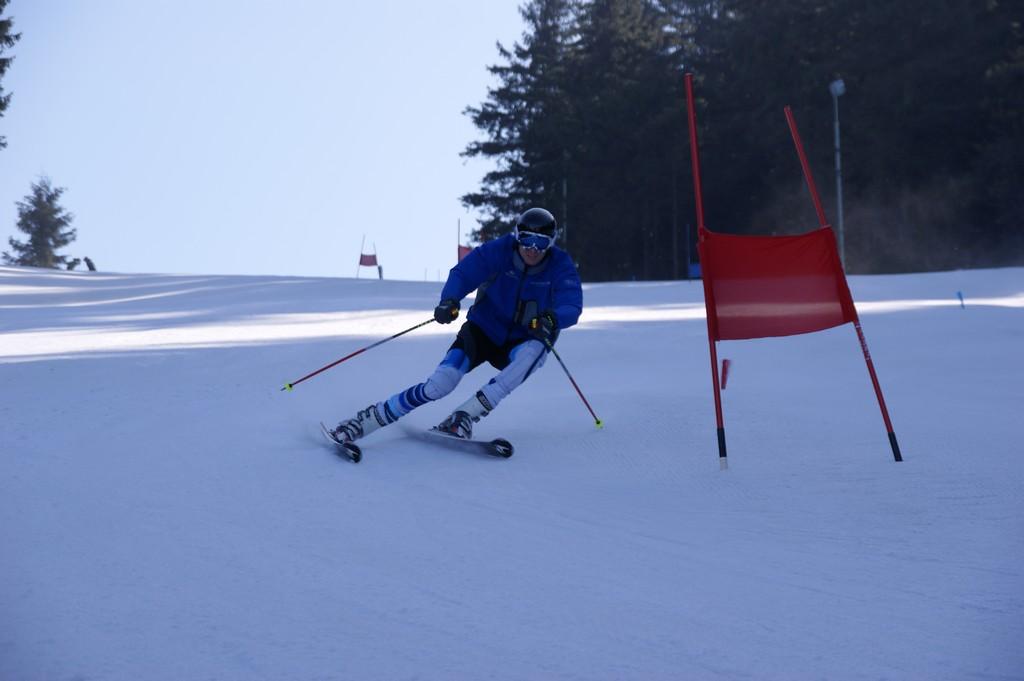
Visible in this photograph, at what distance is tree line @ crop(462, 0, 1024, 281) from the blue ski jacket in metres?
33.7

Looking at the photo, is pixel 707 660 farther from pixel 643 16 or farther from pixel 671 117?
pixel 643 16

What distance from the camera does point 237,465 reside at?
221 inches

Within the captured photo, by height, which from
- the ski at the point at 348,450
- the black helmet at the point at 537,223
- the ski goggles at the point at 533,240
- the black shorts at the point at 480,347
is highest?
the black helmet at the point at 537,223

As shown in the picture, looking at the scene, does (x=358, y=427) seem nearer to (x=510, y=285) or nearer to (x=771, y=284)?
(x=510, y=285)

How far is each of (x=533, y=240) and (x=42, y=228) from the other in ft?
269

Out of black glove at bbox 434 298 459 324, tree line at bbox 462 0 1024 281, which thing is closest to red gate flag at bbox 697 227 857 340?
black glove at bbox 434 298 459 324

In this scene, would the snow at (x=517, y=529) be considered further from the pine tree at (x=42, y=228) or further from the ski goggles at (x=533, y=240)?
the pine tree at (x=42, y=228)

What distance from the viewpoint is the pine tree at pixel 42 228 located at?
3118 inches

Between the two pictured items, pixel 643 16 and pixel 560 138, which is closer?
pixel 560 138

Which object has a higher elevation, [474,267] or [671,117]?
[671,117]

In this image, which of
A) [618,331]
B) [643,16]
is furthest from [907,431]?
[643,16]

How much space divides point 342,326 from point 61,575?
9.63m

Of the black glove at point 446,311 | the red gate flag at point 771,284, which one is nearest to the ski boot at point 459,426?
the black glove at point 446,311

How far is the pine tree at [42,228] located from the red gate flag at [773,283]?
80364 millimetres
